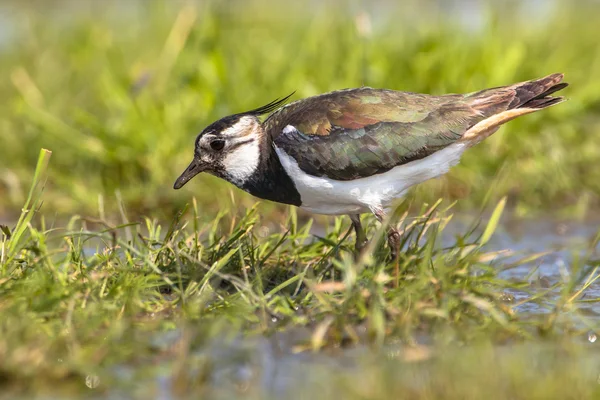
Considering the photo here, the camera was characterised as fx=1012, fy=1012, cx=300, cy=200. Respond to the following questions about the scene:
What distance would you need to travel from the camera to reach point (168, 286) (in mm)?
5582

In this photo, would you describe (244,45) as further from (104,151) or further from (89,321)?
(89,321)

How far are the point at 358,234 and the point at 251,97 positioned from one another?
2742mm

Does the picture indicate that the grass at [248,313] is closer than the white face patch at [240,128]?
Yes

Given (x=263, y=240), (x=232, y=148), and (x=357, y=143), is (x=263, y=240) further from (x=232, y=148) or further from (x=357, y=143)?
(x=357, y=143)

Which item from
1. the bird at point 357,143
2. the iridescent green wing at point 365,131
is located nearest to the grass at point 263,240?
the bird at point 357,143

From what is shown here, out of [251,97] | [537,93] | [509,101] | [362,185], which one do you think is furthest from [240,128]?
[251,97]

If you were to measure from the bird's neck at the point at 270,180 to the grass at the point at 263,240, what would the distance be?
0.74 feet

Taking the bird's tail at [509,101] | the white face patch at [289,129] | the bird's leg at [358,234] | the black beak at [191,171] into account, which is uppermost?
the bird's tail at [509,101]

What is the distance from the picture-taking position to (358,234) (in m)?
5.89

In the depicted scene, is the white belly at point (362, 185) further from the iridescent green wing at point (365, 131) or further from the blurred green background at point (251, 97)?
the blurred green background at point (251, 97)

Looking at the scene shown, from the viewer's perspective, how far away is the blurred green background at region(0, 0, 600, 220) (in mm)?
7941

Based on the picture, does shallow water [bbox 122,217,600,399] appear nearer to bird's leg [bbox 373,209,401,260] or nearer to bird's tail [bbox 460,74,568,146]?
A: bird's leg [bbox 373,209,401,260]

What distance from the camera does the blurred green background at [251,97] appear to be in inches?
313

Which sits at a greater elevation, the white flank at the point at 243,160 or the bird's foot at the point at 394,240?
the white flank at the point at 243,160
